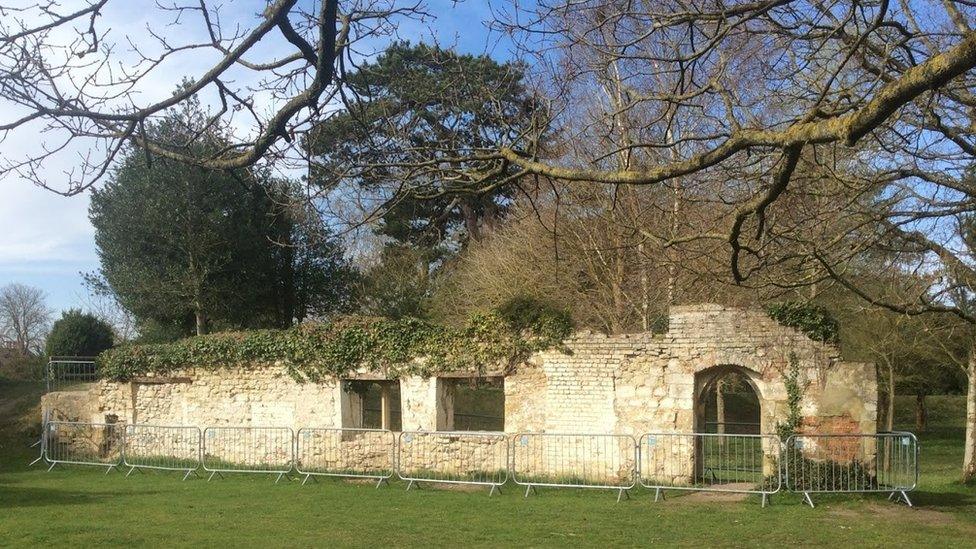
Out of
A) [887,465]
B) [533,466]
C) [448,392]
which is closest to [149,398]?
[448,392]

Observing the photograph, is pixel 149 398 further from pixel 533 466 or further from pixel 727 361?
pixel 727 361

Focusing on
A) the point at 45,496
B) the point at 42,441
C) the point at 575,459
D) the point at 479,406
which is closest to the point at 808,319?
the point at 575,459

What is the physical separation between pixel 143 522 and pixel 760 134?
8377 mm

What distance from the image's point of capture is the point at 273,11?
4.31 metres

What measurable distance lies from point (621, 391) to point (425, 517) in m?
5.18

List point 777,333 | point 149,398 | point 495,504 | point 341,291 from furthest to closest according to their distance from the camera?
point 341,291
point 149,398
point 777,333
point 495,504

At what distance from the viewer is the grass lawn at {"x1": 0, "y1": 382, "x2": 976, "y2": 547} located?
902 cm

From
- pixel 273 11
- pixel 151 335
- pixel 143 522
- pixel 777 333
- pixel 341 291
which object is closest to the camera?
pixel 273 11

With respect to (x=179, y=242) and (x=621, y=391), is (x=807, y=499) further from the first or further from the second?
(x=179, y=242)

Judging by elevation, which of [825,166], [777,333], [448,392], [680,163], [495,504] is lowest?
[495,504]

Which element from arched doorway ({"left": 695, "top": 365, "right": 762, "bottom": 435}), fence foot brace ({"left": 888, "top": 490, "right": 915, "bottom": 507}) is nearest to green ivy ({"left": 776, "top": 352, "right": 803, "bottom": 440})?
fence foot brace ({"left": 888, "top": 490, "right": 915, "bottom": 507})

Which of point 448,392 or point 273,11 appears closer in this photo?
point 273,11

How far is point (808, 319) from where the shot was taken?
13.7 meters

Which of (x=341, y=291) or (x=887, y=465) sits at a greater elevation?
(x=341, y=291)
